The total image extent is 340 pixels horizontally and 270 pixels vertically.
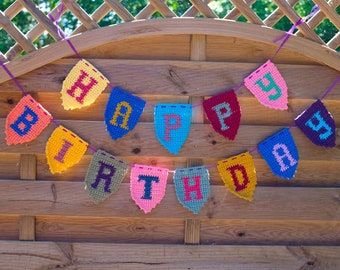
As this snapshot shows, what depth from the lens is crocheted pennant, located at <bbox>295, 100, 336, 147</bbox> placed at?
12.7ft

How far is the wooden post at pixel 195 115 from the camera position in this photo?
379cm

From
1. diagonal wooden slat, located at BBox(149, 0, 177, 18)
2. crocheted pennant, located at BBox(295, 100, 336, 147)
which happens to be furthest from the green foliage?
diagonal wooden slat, located at BBox(149, 0, 177, 18)

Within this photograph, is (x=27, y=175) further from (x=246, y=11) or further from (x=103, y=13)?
(x=246, y=11)

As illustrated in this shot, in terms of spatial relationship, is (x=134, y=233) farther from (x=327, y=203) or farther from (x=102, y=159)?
(x=327, y=203)

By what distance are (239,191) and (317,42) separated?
2.98 ft

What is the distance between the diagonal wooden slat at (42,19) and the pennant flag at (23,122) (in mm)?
374

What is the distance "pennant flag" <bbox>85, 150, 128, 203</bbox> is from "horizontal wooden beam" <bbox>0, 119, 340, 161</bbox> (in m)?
0.05

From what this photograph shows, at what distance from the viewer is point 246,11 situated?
3807mm

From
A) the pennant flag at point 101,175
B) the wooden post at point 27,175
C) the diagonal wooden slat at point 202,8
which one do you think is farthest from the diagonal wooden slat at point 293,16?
the wooden post at point 27,175

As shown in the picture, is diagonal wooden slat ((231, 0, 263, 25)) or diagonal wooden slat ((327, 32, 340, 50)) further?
diagonal wooden slat ((327, 32, 340, 50))

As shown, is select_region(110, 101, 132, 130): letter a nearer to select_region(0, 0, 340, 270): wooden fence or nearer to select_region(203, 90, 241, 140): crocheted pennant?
select_region(0, 0, 340, 270): wooden fence

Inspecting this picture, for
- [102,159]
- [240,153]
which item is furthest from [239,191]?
[102,159]

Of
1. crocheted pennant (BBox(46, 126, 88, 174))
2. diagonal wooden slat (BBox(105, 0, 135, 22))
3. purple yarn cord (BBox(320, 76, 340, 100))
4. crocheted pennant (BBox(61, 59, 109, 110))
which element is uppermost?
diagonal wooden slat (BBox(105, 0, 135, 22))

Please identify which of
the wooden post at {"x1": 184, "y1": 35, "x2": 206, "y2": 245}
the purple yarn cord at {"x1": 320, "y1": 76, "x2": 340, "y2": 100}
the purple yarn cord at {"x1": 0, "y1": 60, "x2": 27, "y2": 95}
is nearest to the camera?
the purple yarn cord at {"x1": 0, "y1": 60, "x2": 27, "y2": 95}
